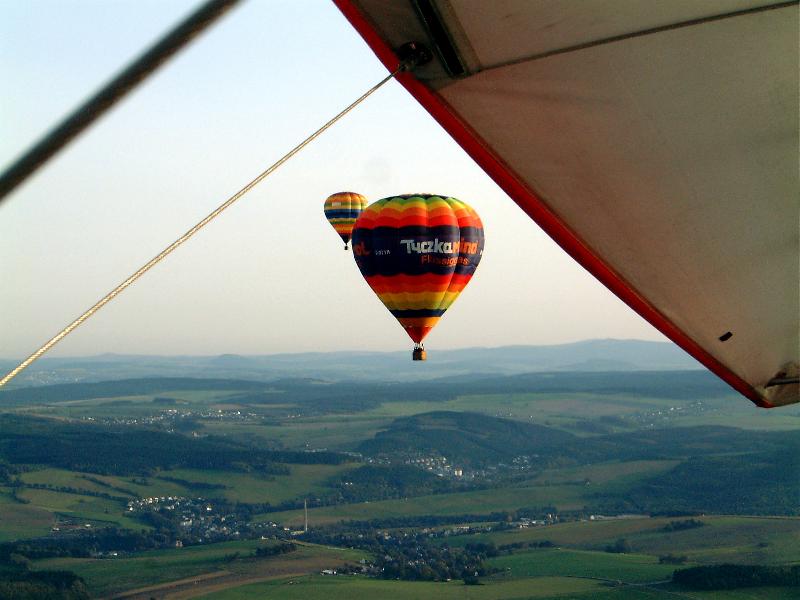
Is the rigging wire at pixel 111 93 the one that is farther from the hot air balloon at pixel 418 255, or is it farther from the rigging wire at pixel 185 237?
the hot air balloon at pixel 418 255

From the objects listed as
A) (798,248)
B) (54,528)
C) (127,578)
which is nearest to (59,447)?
(54,528)

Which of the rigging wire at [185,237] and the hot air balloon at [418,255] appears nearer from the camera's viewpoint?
the rigging wire at [185,237]

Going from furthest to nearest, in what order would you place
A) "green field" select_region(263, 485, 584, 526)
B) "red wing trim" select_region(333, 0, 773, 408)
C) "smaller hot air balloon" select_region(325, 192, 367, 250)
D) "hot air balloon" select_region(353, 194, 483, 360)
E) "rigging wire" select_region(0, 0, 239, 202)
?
"green field" select_region(263, 485, 584, 526)
"smaller hot air balloon" select_region(325, 192, 367, 250)
"hot air balloon" select_region(353, 194, 483, 360)
"red wing trim" select_region(333, 0, 773, 408)
"rigging wire" select_region(0, 0, 239, 202)

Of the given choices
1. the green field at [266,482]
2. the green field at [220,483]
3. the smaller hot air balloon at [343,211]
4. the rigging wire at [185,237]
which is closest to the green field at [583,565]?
the green field at [266,482]

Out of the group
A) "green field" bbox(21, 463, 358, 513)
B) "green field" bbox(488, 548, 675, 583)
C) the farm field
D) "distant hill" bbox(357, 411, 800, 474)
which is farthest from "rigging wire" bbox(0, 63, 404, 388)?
"distant hill" bbox(357, 411, 800, 474)

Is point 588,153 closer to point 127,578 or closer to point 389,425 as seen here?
point 127,578

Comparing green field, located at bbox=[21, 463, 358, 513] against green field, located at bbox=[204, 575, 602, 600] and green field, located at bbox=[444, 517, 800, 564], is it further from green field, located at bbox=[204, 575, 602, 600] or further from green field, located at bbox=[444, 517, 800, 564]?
green field, located at bbox=[204, 575, 602, 600]
